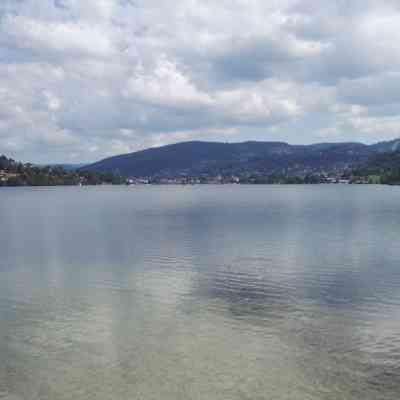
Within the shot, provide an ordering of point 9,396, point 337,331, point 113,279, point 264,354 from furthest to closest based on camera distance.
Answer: point 113,279 < point 337,331 < point 264,354 < point 9,396

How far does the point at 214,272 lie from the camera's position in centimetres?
4559

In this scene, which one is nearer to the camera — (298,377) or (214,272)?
(298,377)

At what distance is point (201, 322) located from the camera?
29641mm

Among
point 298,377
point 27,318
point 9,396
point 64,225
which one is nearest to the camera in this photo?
point 9,396

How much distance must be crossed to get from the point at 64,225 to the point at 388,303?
72031 mm

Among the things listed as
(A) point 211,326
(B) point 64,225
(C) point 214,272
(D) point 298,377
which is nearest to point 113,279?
(C) point 214,272

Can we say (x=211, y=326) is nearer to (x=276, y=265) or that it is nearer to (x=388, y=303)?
(x=388, y=303)

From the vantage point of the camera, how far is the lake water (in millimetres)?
21359

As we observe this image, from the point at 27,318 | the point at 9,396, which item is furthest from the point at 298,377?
the point at 27,318

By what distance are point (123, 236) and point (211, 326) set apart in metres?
48.0

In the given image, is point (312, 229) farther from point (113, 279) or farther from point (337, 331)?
point (337, 331)

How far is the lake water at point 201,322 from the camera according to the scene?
21359 mm

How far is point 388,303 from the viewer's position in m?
33.7

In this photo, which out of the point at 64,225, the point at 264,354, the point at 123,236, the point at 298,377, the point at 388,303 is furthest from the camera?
the point at 64,225
